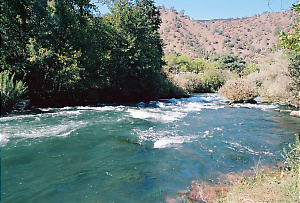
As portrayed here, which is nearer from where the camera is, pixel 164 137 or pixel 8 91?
pixel 164 137

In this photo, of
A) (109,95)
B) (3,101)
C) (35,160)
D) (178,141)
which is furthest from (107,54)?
(35,160)

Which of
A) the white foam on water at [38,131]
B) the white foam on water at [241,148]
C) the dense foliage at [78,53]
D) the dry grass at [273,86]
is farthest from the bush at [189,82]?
the white foam on water at [241,148]

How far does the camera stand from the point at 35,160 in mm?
6762

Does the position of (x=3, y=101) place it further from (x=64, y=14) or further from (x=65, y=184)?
(x=65, y=184)

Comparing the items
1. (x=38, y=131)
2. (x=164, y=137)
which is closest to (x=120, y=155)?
(x=164, y=137)

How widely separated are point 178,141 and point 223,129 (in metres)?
3.72

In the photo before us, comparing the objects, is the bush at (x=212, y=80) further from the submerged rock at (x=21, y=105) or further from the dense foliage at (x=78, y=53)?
the submerged rock at (x=21, y=105)

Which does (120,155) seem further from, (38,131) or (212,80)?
(212,80)

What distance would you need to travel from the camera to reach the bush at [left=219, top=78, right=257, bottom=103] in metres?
22.6

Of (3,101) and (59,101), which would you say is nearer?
(3,101)

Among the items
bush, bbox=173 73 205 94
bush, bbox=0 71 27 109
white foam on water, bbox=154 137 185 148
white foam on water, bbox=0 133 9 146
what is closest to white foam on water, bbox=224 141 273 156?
white foam on water, bbox=154 137 185 148

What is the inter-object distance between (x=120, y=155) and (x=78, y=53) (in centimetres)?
1328

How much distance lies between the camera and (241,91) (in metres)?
23.2

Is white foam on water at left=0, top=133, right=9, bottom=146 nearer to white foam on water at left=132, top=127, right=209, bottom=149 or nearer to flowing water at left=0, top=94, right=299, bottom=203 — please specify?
flowing water at left=0, top=94, right=299, bottom=203
